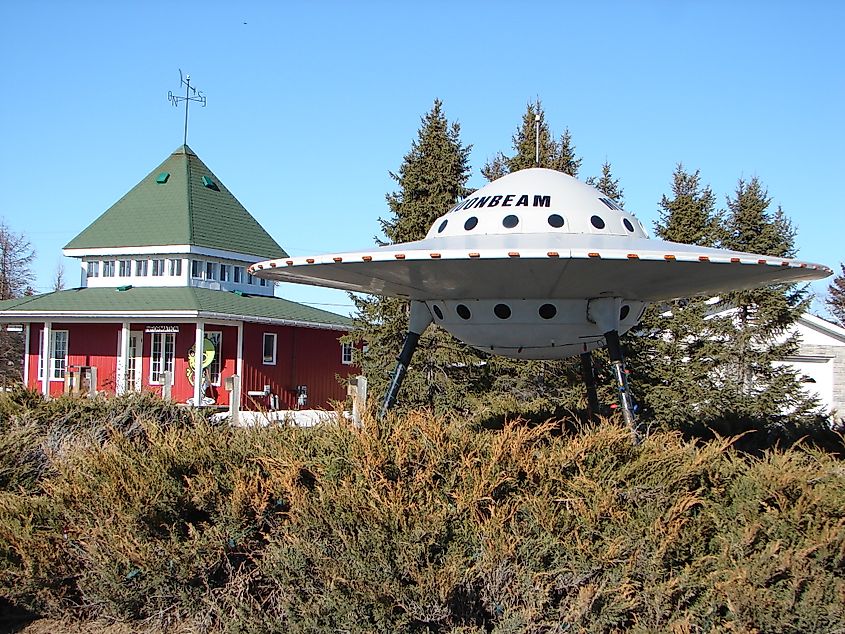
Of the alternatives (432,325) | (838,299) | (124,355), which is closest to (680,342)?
(432,325)

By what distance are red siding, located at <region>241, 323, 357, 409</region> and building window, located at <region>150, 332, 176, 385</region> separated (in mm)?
2628

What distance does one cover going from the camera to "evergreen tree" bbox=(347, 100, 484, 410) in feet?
75.6

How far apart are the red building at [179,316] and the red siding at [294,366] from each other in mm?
46

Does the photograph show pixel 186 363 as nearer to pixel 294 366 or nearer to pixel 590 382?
pixel 294 366

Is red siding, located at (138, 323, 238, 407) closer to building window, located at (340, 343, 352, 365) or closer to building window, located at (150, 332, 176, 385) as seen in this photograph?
building window, located at (150, 332, 176, 385)

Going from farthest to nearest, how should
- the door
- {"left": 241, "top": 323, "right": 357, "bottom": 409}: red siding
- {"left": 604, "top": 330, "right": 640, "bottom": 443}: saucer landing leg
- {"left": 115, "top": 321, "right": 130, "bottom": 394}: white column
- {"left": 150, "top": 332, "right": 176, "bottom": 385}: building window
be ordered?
{"left": 241, "top": 323, "right": 357, "bottom": 409}: red siding < the door < {"left": 150, "top": 332, "right": 176, "bottom": 385}: building window < {"left": 115, "top": 321, "right": 130, "bottom": 394}: white column < {"left": 604, "top": 330, "right": 640, "bottom": 443}: saucer landing leg

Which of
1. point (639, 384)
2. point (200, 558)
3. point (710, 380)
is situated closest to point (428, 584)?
point (200, 558)

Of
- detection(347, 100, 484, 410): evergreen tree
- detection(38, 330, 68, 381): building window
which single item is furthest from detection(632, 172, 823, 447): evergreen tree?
detection(38, 330, 68, 381): building window

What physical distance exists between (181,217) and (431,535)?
2855 centimetres

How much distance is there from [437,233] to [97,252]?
2581 cm

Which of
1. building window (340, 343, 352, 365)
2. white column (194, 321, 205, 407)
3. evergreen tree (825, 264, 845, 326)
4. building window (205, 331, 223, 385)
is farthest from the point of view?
evergreen tree (825, 264, 845, 326)

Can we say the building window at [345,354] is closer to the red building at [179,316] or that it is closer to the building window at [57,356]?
the red building at [179,316]

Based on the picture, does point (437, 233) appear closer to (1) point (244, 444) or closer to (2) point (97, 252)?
(1) point (244, 444)

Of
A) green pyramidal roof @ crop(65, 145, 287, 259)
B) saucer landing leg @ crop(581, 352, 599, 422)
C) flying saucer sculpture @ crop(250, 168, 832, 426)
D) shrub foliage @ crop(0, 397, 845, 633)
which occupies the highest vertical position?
green pyramidal roof @ crop(65, 145, 287, 259)
